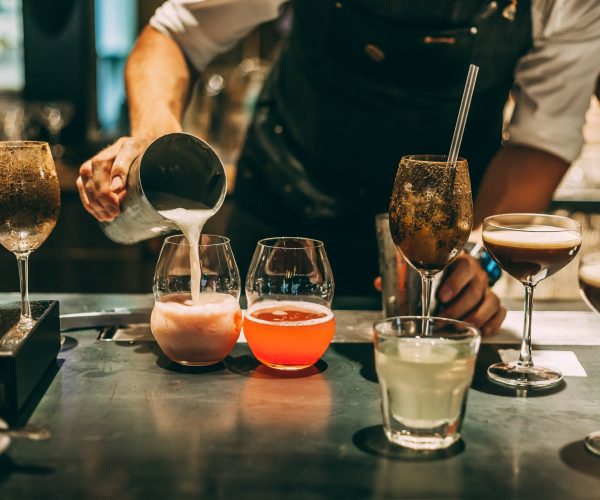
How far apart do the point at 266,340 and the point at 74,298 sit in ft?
2.21

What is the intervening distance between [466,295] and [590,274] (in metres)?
0.39

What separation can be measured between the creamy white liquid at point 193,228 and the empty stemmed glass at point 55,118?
3009 millimetres

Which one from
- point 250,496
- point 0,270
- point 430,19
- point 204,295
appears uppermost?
point 430,19

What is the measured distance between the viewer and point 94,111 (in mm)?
4863

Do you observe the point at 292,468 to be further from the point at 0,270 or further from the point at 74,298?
the point at 0,270

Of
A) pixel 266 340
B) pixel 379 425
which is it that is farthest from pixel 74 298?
pixel 379 425

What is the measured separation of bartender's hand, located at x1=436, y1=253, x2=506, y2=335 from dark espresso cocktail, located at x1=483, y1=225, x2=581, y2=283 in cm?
15

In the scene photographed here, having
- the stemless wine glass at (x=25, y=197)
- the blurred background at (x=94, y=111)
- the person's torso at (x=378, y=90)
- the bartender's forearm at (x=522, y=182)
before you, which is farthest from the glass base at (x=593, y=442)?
the blurred background at (x=94, y=111)

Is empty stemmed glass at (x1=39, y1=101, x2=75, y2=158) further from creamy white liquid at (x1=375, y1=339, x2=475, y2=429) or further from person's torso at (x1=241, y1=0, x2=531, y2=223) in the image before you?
creamy white liquid at (x1=375, y1=339, x2=475, y2=429)

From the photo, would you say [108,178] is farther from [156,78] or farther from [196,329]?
[156,78]

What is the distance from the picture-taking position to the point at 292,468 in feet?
3.25

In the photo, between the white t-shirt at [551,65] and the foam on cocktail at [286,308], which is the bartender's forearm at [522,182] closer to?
the white t-shirt at [551,65]

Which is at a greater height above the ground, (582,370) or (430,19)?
(430,19)

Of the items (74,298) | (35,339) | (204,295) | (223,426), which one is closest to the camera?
(223,426)
